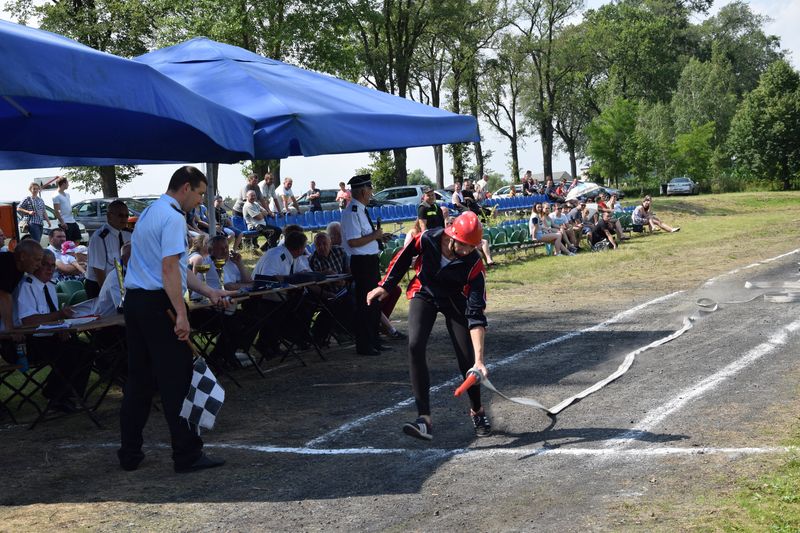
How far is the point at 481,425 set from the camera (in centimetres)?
650

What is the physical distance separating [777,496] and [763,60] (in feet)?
311

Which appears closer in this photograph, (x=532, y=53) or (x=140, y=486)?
(x=140, y=486)

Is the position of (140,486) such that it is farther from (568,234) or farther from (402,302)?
(568,234)

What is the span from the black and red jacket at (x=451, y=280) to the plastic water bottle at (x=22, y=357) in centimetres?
331

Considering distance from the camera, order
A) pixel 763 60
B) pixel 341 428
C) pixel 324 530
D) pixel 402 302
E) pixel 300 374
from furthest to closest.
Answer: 1. pixel 763 60
2. pixel 402 302
3. pixel 300 374
4. pixel 341 428
5. pixel 324 530

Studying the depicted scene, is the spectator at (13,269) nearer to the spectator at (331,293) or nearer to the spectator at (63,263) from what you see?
the spectator at (331,293)

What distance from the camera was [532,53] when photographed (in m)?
60.4

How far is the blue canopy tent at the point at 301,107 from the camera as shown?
27.3 ft

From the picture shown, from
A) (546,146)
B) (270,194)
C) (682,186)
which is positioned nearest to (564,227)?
(270,194)

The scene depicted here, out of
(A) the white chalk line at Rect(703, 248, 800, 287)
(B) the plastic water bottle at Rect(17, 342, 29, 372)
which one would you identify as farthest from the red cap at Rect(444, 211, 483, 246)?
(A) the white chalk line at Rect(703, 248, 800, 287)

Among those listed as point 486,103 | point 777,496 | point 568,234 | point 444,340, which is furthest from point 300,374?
point 486,103

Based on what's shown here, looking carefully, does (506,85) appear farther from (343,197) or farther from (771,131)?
(343,197)

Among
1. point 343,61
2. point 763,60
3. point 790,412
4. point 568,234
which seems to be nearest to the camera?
point 790,412

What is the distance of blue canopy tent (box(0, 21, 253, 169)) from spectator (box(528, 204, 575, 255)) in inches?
462
